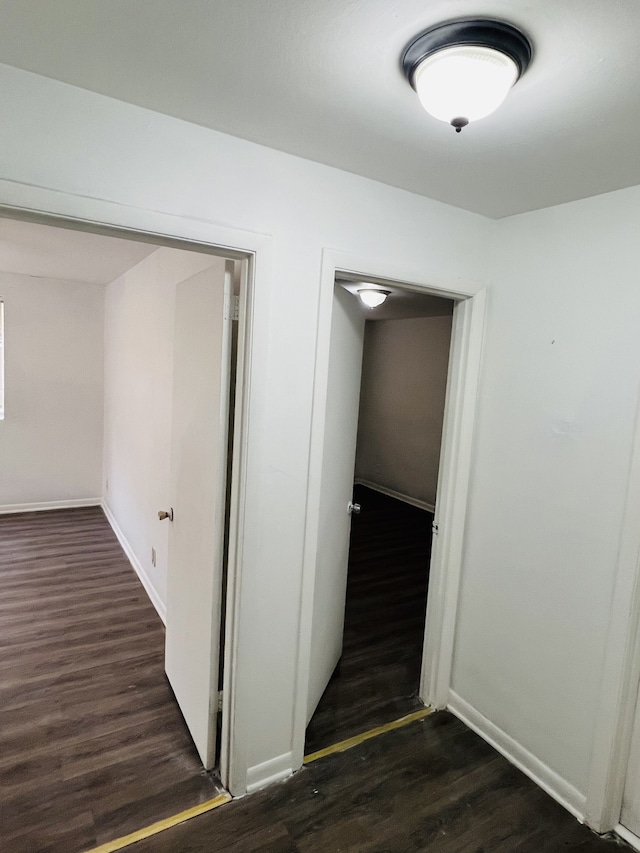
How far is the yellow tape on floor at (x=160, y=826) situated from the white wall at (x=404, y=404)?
4.50 metres

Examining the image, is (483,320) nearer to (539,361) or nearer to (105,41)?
(539,361)

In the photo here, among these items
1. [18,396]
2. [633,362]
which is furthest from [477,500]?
[18,396]

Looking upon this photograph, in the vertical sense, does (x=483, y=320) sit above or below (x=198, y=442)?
above

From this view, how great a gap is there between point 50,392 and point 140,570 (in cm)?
246

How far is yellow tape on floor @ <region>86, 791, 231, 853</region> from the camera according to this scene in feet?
5.48

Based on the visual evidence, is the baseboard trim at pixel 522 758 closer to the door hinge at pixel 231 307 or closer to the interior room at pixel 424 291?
the interior room at pixel 424 291

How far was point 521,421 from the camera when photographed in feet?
7.05

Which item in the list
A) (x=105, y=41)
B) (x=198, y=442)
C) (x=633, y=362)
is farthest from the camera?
(x=198, y=442)

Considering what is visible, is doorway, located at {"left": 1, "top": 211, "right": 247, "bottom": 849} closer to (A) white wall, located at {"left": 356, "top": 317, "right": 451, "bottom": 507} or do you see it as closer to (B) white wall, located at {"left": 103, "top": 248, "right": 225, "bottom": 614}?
(B) white wall, located at {"left": 103, "top": 248, "right": 225, "bottom": 614}

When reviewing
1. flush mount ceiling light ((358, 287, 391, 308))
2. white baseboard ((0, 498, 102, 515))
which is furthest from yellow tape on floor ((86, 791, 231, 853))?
white baseboard ((0, 498, 102, 515))

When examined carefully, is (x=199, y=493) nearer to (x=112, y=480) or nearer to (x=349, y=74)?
(x=349, y=74)

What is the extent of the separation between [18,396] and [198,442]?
3.83 meters

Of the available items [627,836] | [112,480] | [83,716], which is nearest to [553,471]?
[627,836]

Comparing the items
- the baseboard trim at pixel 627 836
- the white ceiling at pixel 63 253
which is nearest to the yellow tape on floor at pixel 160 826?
the baseboard trim at pixel 627 836
